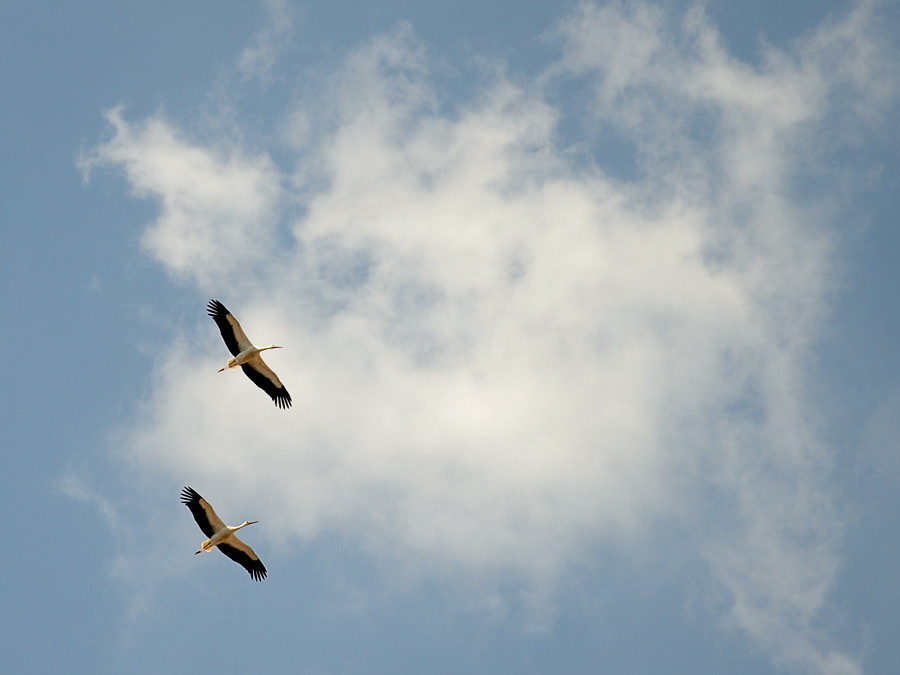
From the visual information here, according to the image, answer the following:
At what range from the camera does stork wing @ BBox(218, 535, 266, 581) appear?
3925 cm

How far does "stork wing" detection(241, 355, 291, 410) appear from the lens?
40156 millimetres

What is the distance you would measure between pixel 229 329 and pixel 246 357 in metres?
1.38

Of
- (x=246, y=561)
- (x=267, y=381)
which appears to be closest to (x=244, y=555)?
(x=246, y=561)

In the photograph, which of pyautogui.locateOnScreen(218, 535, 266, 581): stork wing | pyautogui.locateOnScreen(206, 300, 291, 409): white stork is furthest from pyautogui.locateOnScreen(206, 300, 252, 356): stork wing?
pyautogui.locateOnScreen(218, 535, 266, 581): stork wing

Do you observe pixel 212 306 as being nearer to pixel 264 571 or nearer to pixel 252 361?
pixel 252 361

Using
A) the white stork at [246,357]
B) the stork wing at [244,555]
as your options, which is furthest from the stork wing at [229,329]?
the stork wing at [244,555]

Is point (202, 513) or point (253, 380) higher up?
point (253, 380)

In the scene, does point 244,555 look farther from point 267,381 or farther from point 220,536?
point 267,381

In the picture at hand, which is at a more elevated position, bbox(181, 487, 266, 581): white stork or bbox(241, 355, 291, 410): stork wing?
bbox(241, 355, 291, 410): stork wing

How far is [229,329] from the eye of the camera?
126 feet

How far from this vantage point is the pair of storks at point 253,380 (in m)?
37.9

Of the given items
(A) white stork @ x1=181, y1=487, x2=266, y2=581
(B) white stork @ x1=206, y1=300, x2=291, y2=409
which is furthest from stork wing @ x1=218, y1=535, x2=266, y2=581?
(B) white stork @ x1=206, y1=300, x2=291, y2=409

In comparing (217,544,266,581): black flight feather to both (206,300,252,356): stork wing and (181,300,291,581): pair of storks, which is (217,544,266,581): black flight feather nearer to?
(181,300,291,581): pair of storks

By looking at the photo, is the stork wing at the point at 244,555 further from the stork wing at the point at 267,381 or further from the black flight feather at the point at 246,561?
the stork wing at the point at 267,381
